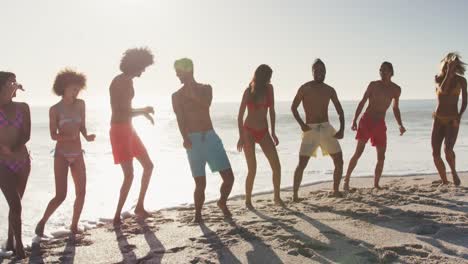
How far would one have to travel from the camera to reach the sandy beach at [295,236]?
4.14 metres

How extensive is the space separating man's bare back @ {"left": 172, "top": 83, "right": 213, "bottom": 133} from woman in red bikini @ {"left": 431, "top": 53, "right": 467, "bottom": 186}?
401 centimetres

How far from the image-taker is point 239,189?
29.4ft

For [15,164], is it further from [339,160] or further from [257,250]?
[339,160]

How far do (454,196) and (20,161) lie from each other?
217 inches

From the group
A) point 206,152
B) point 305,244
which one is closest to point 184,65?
point 206,152

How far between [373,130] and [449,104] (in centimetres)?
125

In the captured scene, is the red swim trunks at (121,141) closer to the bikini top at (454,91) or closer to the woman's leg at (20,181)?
the woman's leg at (20,181)

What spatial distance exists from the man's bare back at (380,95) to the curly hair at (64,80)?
14.5 feet

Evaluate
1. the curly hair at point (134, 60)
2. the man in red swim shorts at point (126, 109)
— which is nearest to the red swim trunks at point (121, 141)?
the man in red swim shorts at point (126, 109)

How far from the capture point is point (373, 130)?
24.1ft

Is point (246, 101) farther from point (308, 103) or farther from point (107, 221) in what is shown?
point (107, 221)

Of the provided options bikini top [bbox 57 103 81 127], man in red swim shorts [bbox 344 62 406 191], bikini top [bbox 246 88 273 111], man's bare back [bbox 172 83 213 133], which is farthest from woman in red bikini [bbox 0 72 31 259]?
man in red swim shorts [bbox 344 62 406 191]

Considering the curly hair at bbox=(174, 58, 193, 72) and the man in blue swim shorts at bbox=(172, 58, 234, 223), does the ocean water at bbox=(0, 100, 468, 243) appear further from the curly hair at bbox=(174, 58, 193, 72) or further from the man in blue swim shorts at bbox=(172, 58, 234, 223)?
the curly hair at bbox=(174, 58, 193, 72)

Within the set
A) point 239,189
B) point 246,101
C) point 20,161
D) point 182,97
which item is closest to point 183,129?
point 182,97
